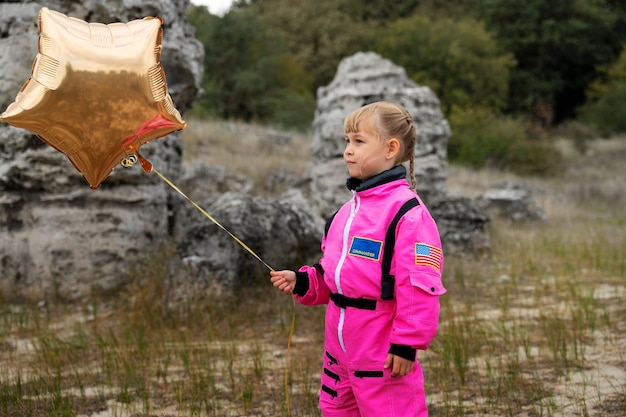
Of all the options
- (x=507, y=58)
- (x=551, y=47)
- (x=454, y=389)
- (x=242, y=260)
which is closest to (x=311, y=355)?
(x=454, y=389)

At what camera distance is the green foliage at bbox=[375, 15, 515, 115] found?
27.1 m

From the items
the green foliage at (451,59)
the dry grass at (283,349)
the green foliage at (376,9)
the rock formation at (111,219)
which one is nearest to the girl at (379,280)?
the dry grass at (283,349)

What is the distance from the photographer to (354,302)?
2.66 metres

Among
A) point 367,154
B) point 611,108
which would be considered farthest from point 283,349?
point 611,108

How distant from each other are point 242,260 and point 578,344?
281 cm

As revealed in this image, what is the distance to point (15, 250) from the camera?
21.4ft

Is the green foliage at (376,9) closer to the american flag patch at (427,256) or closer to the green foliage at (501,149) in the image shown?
the green foliage at (501,149)

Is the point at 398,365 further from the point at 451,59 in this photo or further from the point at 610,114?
the point at 610,114

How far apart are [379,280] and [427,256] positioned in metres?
0.20

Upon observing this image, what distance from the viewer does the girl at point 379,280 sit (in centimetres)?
250

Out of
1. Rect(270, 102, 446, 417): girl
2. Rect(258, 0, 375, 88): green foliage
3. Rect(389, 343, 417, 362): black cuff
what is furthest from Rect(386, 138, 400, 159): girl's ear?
Rect(258, 0, 375, 88): green foliage

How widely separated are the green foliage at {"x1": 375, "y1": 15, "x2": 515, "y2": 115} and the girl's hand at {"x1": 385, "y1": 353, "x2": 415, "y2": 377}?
80.8ft

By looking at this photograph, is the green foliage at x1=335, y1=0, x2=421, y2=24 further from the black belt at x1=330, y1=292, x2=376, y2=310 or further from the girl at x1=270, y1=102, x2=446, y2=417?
the black belt at x1=330, y1=292, x2=376, y2=310

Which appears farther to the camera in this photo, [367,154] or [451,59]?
[451,59]
